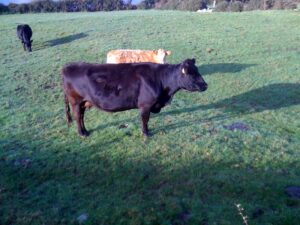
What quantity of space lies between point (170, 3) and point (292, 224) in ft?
187

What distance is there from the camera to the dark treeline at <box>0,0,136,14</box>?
47047mm

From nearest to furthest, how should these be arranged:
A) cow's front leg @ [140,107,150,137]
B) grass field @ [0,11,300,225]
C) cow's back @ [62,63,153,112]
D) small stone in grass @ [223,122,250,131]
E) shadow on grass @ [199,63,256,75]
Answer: grass field @ [0,11,300,225] → cow's back @ [62,63,153,112] → cow's front leg @ [140,107,150,137] → small stone in grass @ [223,122,250,131] → shadow on grass @ [199,63,256,75]

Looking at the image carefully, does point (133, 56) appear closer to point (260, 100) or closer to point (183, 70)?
point (260, 100)

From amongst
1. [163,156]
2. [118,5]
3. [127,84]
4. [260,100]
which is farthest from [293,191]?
[118,5]

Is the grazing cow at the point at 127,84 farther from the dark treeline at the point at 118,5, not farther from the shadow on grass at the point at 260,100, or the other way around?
the dark treeline at the point at 118,5

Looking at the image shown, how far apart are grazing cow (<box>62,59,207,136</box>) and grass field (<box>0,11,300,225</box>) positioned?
782 mm

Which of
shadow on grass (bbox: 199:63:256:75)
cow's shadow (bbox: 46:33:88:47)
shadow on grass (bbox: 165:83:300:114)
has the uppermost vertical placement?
shadow on grass (bbox: 165:83:300:114)

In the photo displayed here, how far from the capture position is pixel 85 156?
7492 millimetres

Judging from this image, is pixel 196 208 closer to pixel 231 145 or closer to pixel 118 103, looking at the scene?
pixel 231 145

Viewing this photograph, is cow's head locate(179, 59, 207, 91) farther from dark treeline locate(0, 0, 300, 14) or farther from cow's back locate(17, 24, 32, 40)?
dark treeline locate(0, 0, 300, 14)

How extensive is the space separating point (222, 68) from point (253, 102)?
4096 millimetres

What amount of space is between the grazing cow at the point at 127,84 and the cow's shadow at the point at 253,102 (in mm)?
1014

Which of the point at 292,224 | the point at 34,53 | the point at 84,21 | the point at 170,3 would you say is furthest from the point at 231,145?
the point at 170,3

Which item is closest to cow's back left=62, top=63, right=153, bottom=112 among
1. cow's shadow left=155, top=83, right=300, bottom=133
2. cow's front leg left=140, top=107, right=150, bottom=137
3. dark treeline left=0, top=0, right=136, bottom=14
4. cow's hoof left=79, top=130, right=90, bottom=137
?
cow's front leg left=140, top=107, right=150, bottom=137
